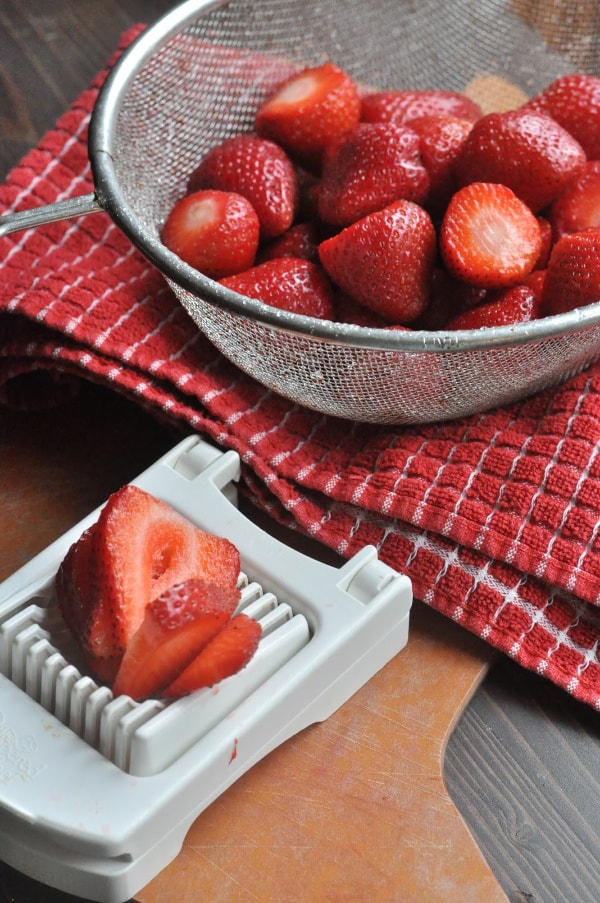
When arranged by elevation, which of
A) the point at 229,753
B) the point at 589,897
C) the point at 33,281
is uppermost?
the point at 33,281

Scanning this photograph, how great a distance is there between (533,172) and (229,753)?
19.4 inches

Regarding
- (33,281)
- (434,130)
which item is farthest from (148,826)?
(434,130)

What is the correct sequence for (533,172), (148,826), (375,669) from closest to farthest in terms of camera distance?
(148,826) < (375,669) < (533,172)

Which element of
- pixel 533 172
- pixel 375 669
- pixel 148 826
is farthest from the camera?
pixel 533 172

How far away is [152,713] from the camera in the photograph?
0.56 m

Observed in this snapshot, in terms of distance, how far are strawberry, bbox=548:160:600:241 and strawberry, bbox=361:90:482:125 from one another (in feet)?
0.48

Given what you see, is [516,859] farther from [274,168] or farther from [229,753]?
[274,168]

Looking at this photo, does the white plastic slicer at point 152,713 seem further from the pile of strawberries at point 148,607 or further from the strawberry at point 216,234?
the strawberry at point 216,234

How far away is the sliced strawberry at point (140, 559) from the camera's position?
0.58 meters

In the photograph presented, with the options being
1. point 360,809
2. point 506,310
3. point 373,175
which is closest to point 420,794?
point 360,809

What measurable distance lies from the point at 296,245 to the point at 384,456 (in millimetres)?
199

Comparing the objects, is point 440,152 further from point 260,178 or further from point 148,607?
point 148,607

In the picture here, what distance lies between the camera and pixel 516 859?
0.60 m

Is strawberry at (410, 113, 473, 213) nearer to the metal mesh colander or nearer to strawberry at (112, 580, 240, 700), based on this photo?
the metal mesh colander
